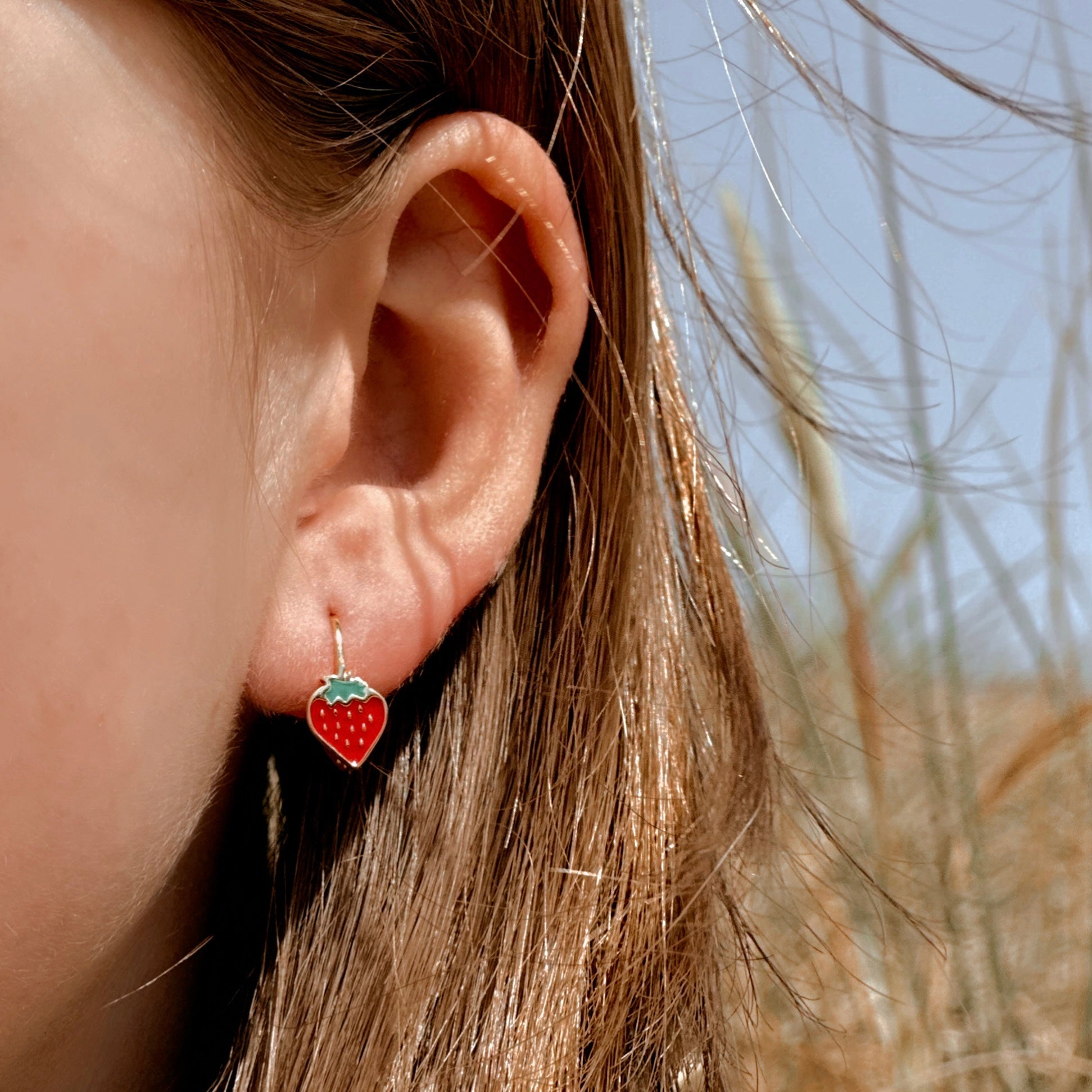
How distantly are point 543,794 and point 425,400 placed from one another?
1.18ft

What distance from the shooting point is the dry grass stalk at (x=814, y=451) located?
4.34 ft

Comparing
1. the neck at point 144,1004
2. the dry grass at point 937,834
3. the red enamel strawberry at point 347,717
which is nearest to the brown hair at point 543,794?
the neck at point 144,1004

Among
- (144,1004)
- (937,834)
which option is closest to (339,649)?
(144,1004)

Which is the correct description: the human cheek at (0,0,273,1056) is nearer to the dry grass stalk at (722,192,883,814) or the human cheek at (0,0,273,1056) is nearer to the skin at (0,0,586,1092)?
the skin at (0,0,586,1092)

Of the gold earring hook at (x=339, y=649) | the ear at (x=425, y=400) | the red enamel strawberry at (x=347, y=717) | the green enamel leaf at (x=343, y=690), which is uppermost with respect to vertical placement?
the ear at (x=425, y=400)

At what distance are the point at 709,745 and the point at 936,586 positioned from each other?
691mm

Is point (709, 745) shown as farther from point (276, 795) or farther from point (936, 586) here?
point (936, 586)

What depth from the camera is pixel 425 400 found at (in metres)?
1.00

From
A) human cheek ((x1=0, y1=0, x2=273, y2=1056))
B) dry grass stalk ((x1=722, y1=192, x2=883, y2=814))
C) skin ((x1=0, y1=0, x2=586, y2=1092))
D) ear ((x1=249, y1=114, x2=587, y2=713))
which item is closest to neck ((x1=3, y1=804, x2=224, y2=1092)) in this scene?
skin ((x1=0, y1=0, x2=586, y2=1092))

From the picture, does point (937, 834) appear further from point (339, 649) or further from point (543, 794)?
point (339, 649)

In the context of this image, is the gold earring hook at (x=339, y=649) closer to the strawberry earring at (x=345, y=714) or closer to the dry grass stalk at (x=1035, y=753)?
the strawberry earring at (x=345, y=714)

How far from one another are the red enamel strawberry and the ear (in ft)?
0.04

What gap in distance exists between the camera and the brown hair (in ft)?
3.39

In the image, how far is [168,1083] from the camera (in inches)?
46.0
